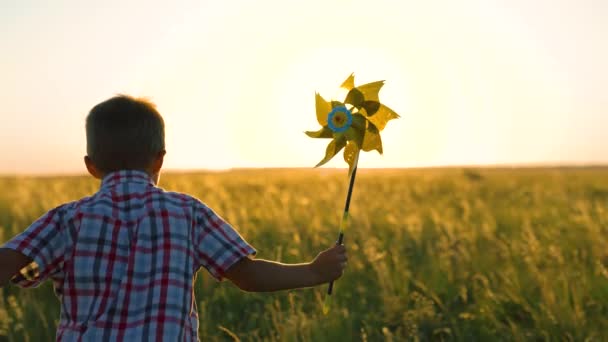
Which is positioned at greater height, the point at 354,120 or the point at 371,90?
the point at 371,90

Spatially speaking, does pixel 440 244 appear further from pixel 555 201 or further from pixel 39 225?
pixel 555 201

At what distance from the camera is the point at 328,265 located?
222cm

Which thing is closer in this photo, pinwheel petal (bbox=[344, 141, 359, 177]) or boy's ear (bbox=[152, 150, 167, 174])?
boy's ear (bbox=[152, 150, 167, 174])

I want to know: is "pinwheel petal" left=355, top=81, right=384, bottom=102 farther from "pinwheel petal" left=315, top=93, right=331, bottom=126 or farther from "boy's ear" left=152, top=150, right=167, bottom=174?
"boy's ear" left=152, top=150, right=167, bottom=174

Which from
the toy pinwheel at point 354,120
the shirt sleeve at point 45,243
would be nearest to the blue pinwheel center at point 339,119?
the toy pinwheel at point 354,120

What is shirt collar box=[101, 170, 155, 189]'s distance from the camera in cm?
202

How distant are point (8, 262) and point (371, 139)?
49.2 inches

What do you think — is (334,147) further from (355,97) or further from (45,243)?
(45,243)

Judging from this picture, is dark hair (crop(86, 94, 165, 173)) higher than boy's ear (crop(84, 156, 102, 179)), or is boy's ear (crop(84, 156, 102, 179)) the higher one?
dark hair (crop(86, 94, 165, 173))

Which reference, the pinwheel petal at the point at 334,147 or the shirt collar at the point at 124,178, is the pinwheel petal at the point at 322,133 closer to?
the pinwheel petal at the point at 334,147

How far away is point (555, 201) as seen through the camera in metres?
10.7

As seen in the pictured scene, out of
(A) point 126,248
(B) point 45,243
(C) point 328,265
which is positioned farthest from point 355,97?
(B) point 45,243

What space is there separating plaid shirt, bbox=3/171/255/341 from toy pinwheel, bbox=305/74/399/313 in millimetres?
626

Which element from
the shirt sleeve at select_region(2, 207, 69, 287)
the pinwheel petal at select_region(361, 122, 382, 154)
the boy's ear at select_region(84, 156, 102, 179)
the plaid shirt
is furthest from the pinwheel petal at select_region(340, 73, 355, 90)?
the shirt sleeve at select_region(2, 207, 69, 287)
